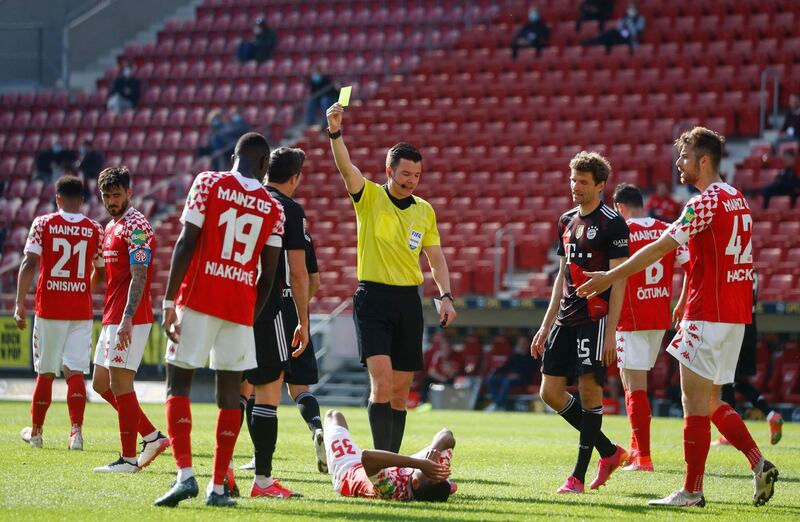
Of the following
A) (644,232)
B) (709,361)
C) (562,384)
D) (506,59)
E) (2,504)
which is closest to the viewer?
→ (2,504)

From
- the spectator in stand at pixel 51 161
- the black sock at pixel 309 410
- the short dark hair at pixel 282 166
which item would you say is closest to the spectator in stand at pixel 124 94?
the spectator in stand at pixel 51 161

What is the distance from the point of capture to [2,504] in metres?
7.43

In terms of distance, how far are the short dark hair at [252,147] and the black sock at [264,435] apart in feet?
5.61

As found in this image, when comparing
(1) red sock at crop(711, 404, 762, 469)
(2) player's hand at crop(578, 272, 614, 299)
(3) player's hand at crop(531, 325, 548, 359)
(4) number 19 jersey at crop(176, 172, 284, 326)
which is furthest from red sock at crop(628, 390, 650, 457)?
(4) number 19 jersey at crop(176, 172, 284, 326)

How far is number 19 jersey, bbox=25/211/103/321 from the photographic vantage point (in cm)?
1186

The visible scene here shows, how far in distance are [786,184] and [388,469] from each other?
1660 cm

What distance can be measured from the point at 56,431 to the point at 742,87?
17283mm

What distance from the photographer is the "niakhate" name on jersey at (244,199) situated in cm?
755

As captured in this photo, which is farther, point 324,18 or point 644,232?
point 324,18

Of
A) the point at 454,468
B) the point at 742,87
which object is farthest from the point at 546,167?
the point at 454,468

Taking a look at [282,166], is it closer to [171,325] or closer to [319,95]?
[171,325]

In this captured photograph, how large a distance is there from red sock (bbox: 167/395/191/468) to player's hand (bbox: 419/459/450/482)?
54.1 inches

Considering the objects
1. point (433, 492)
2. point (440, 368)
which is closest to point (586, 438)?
point (433, 492)

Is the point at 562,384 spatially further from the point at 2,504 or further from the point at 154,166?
the point at 154,166
